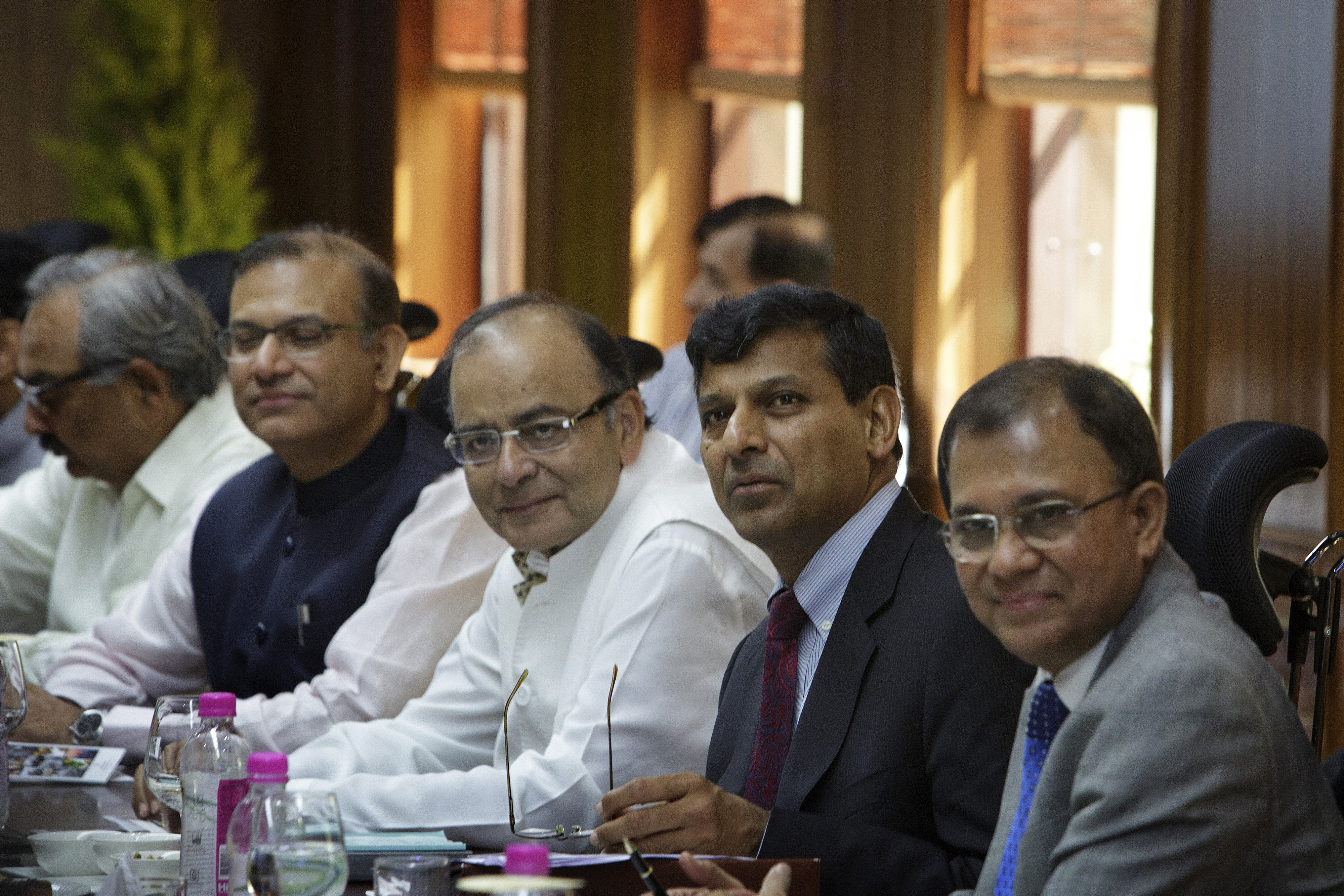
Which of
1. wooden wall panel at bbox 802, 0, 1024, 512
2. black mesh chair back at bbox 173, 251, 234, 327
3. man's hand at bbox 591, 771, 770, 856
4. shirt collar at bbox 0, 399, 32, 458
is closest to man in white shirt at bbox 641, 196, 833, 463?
wooden wall panel at bbox 802, 0, 1024, 512

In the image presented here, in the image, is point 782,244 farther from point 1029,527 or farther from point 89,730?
point 1029,527

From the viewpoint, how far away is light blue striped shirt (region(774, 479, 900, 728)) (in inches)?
75.1

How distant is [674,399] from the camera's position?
4.17 metres

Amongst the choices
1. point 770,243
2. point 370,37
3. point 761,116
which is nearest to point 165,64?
point 370,37

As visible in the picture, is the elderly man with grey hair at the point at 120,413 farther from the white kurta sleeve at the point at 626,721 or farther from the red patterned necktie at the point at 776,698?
the red patterned necktie at the point at 776,698

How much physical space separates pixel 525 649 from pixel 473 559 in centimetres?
45

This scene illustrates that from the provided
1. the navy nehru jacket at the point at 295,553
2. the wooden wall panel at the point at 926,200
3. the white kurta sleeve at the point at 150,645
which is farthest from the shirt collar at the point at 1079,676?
the wooden wall panel at the point at 926,200

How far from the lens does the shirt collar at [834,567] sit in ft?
6.27

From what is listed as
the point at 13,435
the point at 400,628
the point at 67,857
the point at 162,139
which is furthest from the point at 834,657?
the point at 162,139

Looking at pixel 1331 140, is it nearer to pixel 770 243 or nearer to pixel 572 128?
pixel 770 243

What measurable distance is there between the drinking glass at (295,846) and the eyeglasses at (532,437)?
999 millimetres

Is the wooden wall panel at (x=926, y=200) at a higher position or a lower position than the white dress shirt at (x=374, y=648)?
higher

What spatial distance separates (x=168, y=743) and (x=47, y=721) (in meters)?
0.94

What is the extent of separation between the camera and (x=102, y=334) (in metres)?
3.41
